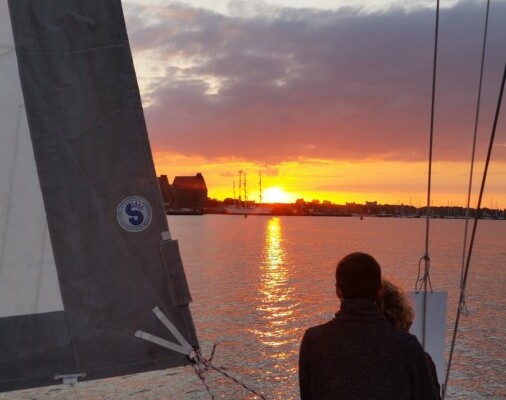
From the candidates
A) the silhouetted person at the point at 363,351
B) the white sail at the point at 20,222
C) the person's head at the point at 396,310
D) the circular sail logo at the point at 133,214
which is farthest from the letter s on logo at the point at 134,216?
the person's head at the point at 396,310

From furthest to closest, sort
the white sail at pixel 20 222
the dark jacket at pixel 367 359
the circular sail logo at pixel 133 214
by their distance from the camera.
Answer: the circular sail logo at pixel 133 214, the white sail at pixel 20 222, the dark jacket at pixel 367 359

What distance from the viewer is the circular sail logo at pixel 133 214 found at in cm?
355

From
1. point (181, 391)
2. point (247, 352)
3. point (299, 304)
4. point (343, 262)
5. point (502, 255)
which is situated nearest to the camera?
point (343, 262)

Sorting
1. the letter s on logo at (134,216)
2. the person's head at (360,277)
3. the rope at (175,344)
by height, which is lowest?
the rope at (175,344)

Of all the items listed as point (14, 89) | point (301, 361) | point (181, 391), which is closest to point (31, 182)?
point (14, 89)

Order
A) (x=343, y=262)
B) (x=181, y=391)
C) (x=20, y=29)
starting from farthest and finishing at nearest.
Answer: (x=181, y=391) → (x=20, y=29) → (x=343, y=262)

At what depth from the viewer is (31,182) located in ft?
11.4

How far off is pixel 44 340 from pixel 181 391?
31.4ft

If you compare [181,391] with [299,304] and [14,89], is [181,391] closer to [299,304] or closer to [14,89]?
[14,89]

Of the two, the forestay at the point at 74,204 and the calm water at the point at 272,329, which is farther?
the calm water at the point at 272,329

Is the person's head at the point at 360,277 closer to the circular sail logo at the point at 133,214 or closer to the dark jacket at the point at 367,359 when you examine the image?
the dark jacket at the point at 367,359

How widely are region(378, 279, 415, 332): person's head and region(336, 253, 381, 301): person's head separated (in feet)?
0.61

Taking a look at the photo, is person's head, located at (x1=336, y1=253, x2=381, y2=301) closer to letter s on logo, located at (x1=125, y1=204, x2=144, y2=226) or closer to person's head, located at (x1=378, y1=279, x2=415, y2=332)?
person's head, located at (x1=378, y1=279, x2=415, y2=332)

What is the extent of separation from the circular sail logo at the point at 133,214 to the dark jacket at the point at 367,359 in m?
1.56
